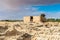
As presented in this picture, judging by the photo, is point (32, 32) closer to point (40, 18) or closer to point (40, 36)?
point (40, 36)

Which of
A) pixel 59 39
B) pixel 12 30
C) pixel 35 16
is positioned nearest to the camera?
pixel 59 39

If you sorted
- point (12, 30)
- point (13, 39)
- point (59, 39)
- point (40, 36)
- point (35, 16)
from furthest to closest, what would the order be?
point (35, 16) < point (12, 30) < point (13, 39) < point (40, 36) < point (59, 39)

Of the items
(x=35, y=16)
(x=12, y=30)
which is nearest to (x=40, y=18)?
(x=35, y=16)

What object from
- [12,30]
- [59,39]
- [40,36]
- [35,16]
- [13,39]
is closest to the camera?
[59,39]

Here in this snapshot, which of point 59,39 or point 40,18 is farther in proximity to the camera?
point 40,18

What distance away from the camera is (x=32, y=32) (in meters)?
6.14

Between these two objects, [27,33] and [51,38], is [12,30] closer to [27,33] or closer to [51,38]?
[27,33]

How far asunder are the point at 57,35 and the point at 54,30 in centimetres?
41

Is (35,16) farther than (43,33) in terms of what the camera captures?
Yes

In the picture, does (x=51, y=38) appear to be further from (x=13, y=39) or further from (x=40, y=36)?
(x=13, y=39)

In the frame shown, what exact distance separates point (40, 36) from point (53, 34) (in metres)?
0.43

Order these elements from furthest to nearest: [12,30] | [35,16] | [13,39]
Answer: [35,16] < [12,30] < [13,39]

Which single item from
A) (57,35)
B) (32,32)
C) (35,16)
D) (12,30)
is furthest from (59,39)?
(35,16)

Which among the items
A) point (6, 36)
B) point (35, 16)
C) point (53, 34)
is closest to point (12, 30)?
point (6, 36)
